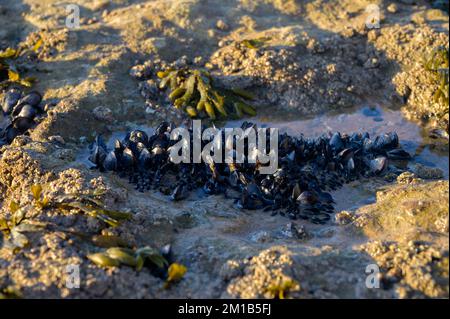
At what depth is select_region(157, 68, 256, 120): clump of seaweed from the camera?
736cm

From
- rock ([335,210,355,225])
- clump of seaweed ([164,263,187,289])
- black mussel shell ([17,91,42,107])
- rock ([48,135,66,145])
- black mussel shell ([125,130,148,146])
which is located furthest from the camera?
black mussel shell ([17,91,42,107])

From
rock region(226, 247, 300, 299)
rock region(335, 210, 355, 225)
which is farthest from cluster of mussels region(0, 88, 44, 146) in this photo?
rock region(335, 210, 355, 225)

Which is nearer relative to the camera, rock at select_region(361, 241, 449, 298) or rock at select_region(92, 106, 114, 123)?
rock at select_region(361, 241, 449, 298)

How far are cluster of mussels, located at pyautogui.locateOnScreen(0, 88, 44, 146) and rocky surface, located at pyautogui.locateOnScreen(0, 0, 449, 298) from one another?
232mm

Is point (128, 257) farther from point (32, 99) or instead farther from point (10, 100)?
point (10, 100)

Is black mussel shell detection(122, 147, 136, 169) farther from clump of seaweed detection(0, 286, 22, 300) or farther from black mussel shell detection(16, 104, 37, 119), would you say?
clump of seaweed detection(0, 286, 22, 300)

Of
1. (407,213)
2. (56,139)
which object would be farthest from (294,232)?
(56,139)

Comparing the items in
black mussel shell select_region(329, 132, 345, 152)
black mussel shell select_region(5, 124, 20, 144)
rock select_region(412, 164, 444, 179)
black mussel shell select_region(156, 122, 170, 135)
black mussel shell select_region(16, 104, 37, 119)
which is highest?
black mussel shell select_region(16, 104, 37, 119)

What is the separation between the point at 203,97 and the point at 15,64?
3.25 m

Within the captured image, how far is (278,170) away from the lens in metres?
5.84
